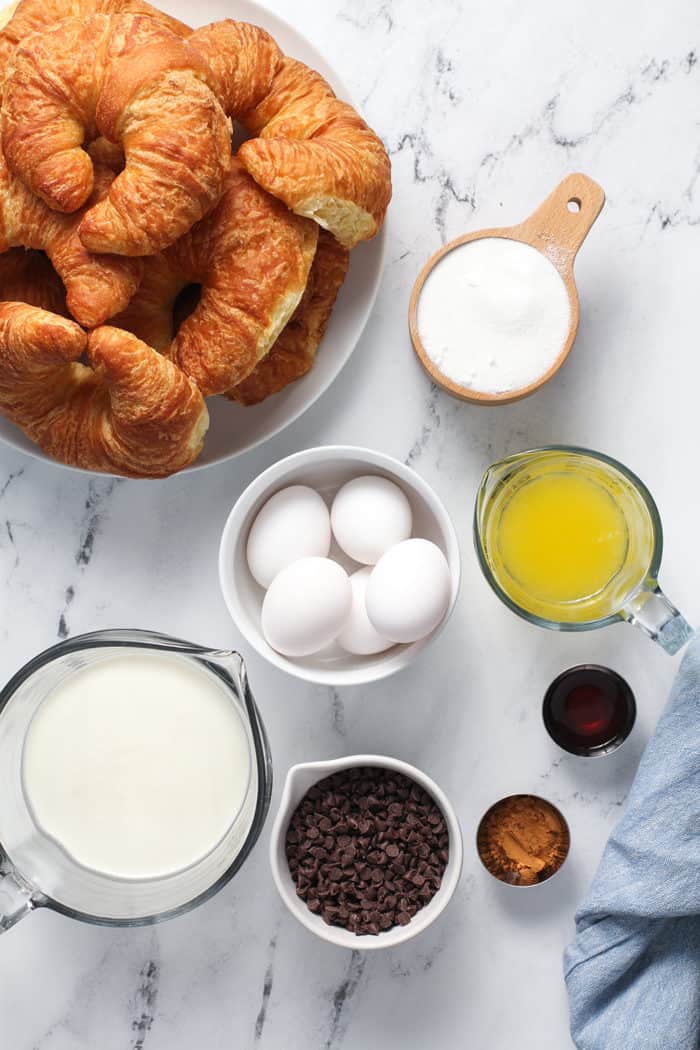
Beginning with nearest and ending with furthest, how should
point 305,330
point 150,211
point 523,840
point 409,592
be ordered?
point 150,211 < point 409,592 < point 305,330 < point 523,840

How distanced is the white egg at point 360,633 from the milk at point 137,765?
0.20 m

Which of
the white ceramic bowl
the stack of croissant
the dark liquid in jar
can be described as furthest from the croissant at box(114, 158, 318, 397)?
the dark liquid in jar

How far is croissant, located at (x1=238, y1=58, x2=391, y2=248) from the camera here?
120 cm

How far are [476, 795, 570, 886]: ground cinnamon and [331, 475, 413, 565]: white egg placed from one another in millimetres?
409

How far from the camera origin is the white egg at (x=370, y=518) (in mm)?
1350

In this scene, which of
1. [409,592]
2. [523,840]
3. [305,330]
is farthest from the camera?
[523,840]

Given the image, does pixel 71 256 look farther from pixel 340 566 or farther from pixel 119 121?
pixel 340 566

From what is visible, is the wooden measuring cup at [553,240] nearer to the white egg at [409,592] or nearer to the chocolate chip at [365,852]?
the white egg at [409,592]

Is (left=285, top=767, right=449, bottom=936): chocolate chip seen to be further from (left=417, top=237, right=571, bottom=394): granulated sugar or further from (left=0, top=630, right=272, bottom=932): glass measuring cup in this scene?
(left=417, top=237, right=571, bottom=394): granulated sugar

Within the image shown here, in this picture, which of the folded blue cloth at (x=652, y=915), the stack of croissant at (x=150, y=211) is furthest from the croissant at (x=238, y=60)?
the folded blue cloth at (x=652, y=915)

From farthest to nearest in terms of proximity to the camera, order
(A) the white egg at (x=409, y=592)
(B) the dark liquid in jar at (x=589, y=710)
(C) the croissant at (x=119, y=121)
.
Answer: (B) the dark liquid in jar at (x=589, y=710) → (A) the white egg at (x=409, y=592) → (C) the croissant at (x=119, y=121)

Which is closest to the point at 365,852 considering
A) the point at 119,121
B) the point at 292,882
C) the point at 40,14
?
the point at 292,882

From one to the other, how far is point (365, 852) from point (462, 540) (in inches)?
17.5

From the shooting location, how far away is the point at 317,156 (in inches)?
47.1
